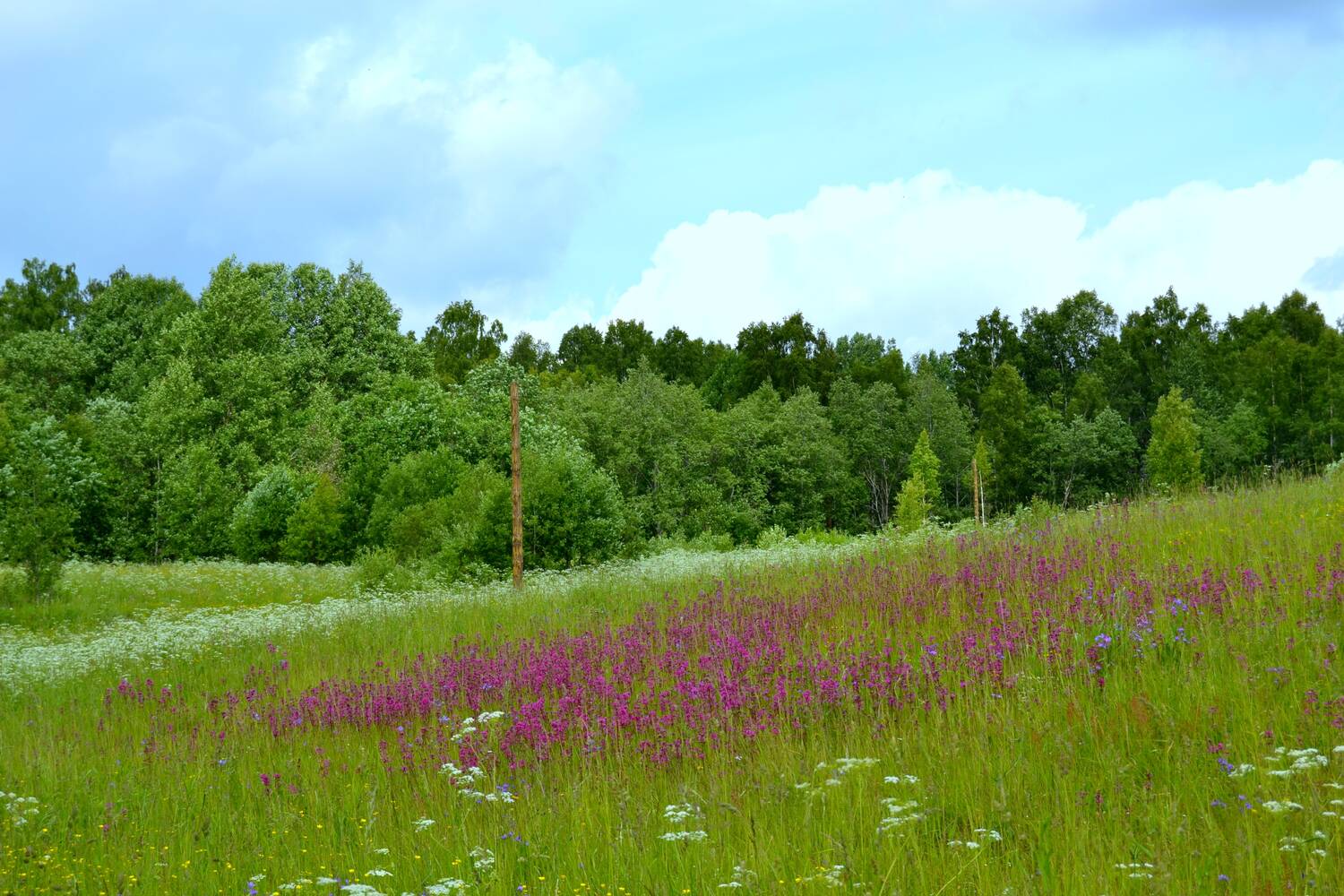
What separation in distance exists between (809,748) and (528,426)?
122 ft

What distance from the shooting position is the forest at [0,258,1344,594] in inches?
1356

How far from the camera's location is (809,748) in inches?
233

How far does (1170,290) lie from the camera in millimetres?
84500

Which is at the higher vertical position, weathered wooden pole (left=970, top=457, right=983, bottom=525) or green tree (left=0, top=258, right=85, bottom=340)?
green tree (left=0, top=258, right=85, bottom=340)

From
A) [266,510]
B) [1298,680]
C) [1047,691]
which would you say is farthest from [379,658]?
[266,510]

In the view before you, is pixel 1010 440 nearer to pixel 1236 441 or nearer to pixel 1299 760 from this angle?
pixel 1236 441

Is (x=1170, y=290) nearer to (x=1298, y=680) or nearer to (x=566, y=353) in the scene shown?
(x=566, y=353)

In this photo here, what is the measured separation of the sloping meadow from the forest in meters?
16.1

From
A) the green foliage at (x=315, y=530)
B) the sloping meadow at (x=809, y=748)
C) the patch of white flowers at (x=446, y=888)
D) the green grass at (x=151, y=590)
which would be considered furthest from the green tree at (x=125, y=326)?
the patch of white flowers at (x=446, y=888)

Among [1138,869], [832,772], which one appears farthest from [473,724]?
[1138,869]

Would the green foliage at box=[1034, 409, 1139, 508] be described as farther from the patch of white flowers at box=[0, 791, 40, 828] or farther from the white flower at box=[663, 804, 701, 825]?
the patch of white flowers at box=[0, 791, 40, 828]

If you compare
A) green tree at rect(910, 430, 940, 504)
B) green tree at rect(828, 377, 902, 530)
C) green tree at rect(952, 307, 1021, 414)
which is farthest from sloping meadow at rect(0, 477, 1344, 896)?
green tree at rect(952, 307, 1021, 414)

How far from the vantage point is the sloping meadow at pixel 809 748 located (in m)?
4.15

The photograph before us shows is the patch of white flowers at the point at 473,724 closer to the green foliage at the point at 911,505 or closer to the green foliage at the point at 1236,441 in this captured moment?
the green foliage at the point at 911,505
